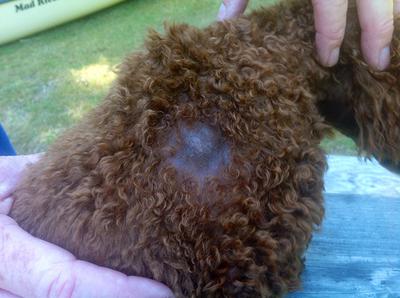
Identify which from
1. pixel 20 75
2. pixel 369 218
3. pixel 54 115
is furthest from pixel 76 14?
pixel 369 218

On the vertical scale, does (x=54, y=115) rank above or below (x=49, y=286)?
below

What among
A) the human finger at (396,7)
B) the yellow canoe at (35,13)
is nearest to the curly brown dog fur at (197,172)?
the human finger at (396,7)

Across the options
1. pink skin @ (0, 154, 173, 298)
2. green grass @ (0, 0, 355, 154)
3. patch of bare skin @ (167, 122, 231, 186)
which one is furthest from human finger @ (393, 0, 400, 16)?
green grass @ (0, 0, 355, 154)

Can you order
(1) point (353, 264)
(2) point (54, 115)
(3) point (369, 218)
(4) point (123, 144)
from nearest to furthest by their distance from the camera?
(4) point (123, 144), (1) point (353, 264), (3) point (369, 218), (2) point (54, 115)

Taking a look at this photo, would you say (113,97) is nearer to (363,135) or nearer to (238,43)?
(238,43)

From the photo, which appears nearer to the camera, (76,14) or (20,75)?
(20,75)

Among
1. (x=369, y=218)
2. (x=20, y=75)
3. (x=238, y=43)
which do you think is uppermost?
(x=238, y=43)

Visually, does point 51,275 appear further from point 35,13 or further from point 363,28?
point 35,13

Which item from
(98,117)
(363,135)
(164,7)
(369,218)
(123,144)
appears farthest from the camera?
(164,7)
